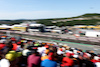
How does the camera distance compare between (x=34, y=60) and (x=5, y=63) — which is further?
(x=34, y=60)

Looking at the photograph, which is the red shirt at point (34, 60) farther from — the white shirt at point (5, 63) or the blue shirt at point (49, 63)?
the white shirt at point (5, 63)

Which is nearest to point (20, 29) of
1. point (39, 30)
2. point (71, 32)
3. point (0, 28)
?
point (39, 30)

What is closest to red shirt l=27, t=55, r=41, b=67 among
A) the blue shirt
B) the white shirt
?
the blue shirt

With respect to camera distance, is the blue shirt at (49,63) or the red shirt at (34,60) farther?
the red shirt at (34,60)

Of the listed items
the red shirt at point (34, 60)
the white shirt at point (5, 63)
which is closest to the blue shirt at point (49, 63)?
the red shirt at point (34, 60)

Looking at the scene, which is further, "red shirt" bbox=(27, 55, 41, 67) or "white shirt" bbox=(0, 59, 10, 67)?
"red shirt" bbox=(27, 55, 41, 67)

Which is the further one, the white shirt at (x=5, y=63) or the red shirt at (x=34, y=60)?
the red shirt at (x=34, y=60)

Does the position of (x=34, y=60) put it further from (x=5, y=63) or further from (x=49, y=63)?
(x=5, y=63)

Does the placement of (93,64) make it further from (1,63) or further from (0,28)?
(0,28)

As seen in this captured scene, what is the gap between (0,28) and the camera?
34719 mm

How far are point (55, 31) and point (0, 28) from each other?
18.3 metres

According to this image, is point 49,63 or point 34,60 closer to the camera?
point 49,63

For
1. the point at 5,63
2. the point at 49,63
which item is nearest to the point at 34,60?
the point at 49,63

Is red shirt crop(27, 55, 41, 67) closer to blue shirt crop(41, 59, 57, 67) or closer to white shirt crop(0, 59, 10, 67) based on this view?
blue shirt crop(41, 59, 57, 67)
